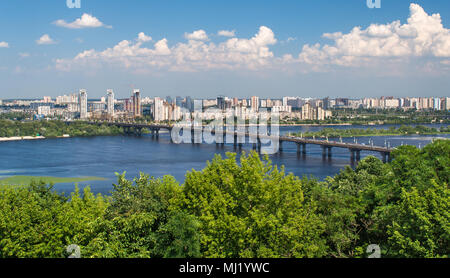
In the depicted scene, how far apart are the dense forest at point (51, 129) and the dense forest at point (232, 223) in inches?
1277

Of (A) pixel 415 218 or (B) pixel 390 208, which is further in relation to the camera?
(B) pixel 390 208

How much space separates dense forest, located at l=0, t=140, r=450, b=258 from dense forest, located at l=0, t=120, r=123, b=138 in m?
32.4

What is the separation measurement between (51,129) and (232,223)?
35.9 m

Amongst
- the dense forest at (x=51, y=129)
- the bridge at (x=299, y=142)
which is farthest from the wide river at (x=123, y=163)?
the dense forest at (x=51, y=129)

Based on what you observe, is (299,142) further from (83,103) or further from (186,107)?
(83,103)

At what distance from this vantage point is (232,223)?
3615 millimetres

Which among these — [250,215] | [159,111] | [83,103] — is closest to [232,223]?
[250,215]

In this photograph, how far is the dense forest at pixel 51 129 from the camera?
35219 millimetres

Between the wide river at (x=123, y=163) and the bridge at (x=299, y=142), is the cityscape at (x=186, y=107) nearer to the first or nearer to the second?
the bridge at (x=299, y=142)

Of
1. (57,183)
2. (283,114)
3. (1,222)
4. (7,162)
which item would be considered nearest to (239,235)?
(1,222)
